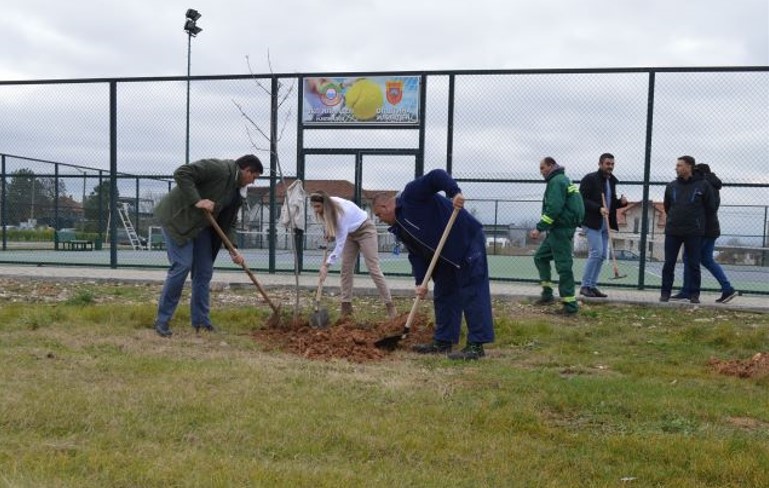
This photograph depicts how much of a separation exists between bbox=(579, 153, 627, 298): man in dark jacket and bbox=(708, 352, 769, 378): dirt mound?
3.38 m

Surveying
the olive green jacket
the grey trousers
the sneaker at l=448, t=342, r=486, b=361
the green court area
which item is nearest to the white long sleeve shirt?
the grey trousers

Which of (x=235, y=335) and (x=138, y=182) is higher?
(x=138, y=182)

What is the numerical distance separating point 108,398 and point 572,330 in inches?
184

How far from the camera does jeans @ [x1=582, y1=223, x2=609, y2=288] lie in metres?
9.04

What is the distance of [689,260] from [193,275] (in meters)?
5.97

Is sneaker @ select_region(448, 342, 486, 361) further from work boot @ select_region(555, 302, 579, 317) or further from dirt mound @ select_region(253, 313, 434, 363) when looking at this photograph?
work boot @ select_region(555, 302, 579, 317)

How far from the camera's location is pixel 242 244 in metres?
19.6

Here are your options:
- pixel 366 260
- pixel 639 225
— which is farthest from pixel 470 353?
pixel 639 225

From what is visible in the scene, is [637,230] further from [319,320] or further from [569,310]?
[319,320]

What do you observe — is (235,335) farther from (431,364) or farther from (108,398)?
(108,398)

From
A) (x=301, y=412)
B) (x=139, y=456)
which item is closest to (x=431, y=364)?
→ (x=301, y=412)

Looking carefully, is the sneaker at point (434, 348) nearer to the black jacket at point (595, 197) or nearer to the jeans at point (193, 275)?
the jeans at point (193, 275)

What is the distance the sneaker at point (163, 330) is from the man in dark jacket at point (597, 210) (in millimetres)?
5163

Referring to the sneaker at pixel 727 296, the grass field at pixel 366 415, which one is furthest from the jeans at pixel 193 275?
the sneaker at pixel 727 296
